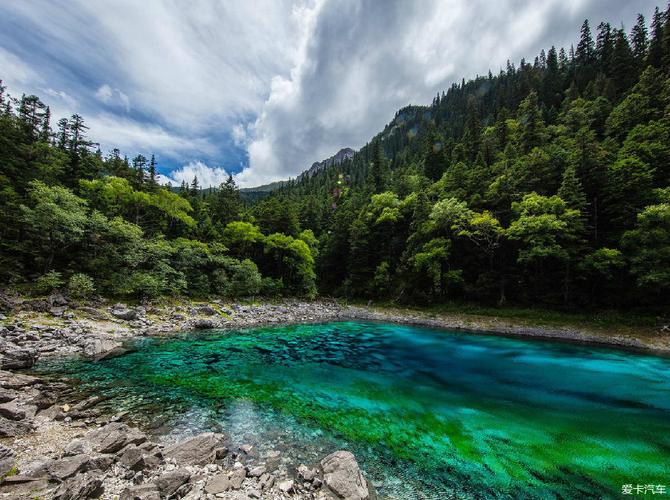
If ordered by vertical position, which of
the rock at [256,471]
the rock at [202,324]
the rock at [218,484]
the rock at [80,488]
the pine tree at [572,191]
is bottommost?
the rock at [202,324]

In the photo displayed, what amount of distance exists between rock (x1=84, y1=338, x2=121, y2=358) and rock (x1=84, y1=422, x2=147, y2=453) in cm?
790

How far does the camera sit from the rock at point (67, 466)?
14.8ft

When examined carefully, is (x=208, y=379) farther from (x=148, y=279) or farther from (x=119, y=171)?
(x=119, y=171)

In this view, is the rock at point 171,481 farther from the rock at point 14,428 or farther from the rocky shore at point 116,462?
the rock at point 14,428

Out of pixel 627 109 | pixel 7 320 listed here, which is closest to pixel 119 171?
pixel 7 320

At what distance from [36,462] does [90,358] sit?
847 centimetres

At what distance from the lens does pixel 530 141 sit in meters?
38.1

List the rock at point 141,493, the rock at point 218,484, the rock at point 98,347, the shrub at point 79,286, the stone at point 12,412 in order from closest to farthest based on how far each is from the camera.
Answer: the rock at point 141,493 → the rock at point 218,484 → the stone at point 12,412 → the rock at point 98,347 → the shrub at point 79,286

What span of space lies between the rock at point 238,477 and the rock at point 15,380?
27.9 feet

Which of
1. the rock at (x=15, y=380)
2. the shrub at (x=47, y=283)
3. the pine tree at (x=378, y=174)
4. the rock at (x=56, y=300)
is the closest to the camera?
the rock at (x=15, y=380)

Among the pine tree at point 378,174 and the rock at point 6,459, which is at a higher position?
the pine tree at point 378,174

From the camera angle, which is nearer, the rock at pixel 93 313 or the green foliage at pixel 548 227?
the rock at pixel 93 313

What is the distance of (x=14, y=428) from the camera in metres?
5.93

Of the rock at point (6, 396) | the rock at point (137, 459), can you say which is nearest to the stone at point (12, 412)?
the rock at point (6, 396)
